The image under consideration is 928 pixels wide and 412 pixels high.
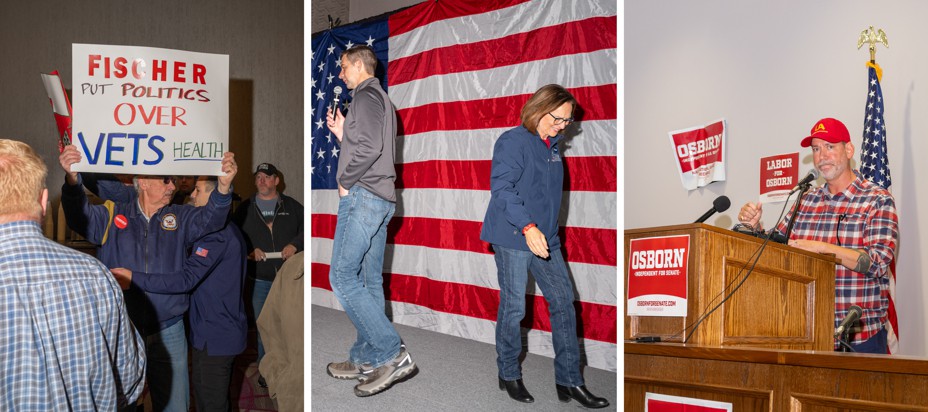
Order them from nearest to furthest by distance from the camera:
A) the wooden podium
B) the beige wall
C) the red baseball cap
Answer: the beige wall
the wooden podium
the red baseball cap

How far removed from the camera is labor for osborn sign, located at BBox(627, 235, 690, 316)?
2451mm

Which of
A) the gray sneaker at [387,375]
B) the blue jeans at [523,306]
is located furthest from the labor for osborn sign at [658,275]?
the gray sneaker at [387,375]

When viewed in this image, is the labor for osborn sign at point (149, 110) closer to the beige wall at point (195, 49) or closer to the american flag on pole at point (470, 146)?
the beige wall at point (195, 49)

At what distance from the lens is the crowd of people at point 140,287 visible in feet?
4.82

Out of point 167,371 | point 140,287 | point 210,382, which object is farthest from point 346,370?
point 140,287

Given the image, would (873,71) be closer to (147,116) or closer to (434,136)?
(434,136)

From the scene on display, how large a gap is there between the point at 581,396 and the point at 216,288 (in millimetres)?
1185

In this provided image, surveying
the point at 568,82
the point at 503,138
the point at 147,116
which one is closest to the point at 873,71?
the point at 568,82

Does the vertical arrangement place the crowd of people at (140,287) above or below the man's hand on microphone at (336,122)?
below

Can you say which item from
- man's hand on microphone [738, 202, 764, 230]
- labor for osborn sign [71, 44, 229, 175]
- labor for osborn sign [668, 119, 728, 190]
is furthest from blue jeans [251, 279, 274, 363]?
labor for osborn sign [668, 119, 728, 190]

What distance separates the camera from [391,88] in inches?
83.6

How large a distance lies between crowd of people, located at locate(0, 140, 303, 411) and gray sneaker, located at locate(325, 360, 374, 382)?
0.44ft

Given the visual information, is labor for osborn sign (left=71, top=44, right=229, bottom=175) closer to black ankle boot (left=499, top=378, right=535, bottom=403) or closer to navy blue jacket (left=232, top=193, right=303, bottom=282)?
navy blue jacket (left=232, top=193, right=303, bottom=282)

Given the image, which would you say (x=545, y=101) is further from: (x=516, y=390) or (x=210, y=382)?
(x=210, y=382)
